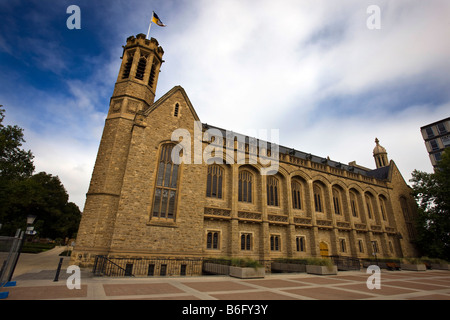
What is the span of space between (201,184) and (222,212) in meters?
3.41

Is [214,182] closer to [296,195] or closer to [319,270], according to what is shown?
[296,195]

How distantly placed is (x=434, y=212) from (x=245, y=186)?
2937 cm

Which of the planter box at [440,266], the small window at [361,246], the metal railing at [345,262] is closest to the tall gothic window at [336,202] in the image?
the small window at [361,246]

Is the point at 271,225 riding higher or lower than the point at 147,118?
lower

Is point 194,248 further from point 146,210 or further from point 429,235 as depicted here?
point 429,235

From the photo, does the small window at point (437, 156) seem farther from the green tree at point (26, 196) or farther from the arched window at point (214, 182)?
the green tree at point (26, 196)

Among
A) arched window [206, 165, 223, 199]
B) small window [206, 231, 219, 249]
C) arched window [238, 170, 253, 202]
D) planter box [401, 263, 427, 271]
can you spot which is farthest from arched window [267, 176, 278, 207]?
planter box [401, 263, 427, 271]

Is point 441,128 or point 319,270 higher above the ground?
point 441,128

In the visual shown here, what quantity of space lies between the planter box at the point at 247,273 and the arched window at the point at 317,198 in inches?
629

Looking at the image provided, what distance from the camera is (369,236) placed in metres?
28.9

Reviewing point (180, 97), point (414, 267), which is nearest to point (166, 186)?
point (180, 97)

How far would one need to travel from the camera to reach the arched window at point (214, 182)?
69.7 feet

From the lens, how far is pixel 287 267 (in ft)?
62.6
